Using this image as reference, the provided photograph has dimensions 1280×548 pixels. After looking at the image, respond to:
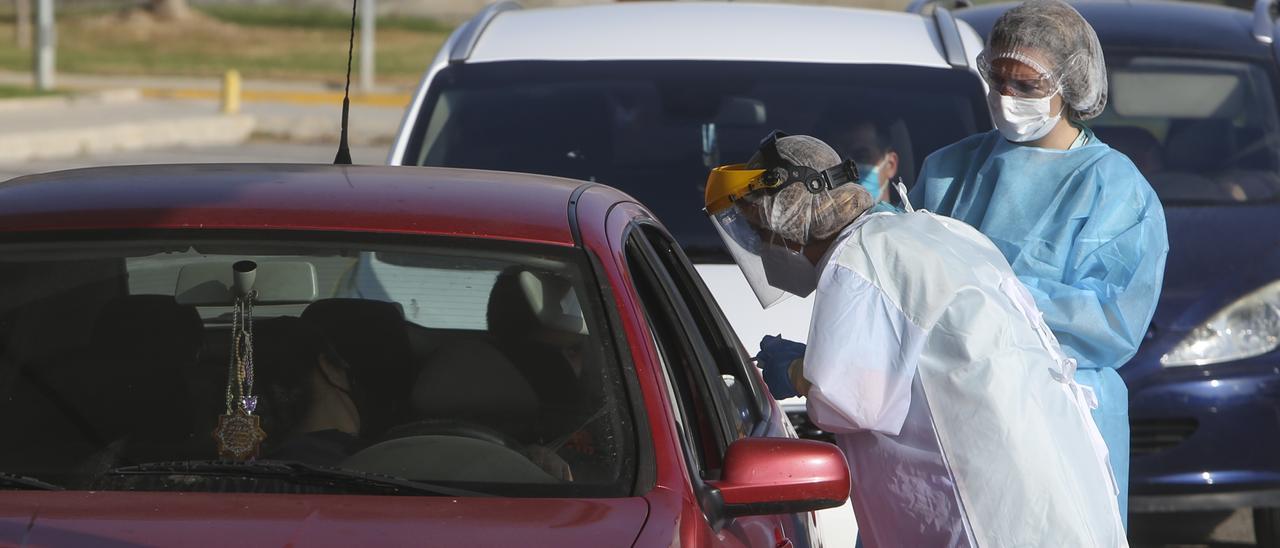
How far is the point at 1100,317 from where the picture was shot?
3627 millimetres

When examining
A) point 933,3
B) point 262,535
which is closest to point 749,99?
point 933,3

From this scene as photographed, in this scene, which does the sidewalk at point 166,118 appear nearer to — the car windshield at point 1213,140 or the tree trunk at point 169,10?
the car windshield at point 1213,140

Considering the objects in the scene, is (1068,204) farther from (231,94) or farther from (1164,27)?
(231,94)

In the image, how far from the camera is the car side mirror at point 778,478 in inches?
113

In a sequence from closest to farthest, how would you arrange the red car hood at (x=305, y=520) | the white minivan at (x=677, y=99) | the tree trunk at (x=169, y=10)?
1. the red car hood at (x=305, y=520)
2. the white minivan at (x=677, y=99)
3. the tree trunk at (x=169, y=10)

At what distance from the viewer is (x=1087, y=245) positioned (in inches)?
150

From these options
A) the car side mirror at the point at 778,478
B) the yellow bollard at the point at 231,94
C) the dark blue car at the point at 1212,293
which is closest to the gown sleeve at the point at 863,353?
the car side mirror at the point at 778,478

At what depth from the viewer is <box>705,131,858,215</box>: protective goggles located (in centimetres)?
328

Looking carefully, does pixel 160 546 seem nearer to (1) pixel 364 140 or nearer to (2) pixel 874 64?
(2) pixel 874 64

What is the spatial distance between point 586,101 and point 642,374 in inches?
126

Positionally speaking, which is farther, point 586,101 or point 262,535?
point 586,101

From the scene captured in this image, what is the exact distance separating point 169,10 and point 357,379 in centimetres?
4259

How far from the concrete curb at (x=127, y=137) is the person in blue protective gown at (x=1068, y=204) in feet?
48.3

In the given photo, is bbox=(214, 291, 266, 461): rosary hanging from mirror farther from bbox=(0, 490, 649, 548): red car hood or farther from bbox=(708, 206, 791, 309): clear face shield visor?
bbox=(708, 206, 791, 309): clear face shield visor
